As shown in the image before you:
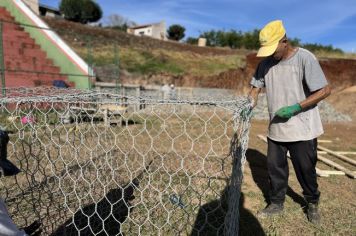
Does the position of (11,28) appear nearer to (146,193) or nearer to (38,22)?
(38,22)

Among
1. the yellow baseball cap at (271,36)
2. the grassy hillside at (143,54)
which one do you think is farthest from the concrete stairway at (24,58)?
the yellow baseball cap at (271,36)

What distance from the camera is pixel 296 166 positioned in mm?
3092

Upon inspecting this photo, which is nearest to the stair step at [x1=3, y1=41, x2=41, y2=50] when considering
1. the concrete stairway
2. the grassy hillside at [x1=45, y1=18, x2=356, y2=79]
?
the concrete stairway

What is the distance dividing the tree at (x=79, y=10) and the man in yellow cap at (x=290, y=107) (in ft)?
132

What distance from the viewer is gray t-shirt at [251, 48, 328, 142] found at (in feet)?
9.45

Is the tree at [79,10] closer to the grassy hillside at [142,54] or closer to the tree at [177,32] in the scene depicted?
the tree at [177,32]

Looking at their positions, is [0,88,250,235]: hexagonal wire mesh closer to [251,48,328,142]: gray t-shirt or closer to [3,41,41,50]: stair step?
[251,48,328,142]: gray t-shirt

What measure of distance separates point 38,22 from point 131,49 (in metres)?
9.16

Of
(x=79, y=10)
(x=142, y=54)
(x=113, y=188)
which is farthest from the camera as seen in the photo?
(x=79, y=10)

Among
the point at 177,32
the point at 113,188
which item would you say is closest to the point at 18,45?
the point at 113,188

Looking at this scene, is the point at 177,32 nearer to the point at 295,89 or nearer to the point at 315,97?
the point at 295,89

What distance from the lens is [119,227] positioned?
2787 millimetres

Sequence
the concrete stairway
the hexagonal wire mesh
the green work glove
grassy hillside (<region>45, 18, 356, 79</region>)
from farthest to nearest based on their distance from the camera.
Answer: grassy hillside (<region>45, 18, 356, 79</region>) < the concrete stairway < the green work glove < the hexagonal wire mesh

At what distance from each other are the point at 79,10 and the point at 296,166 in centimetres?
4229
